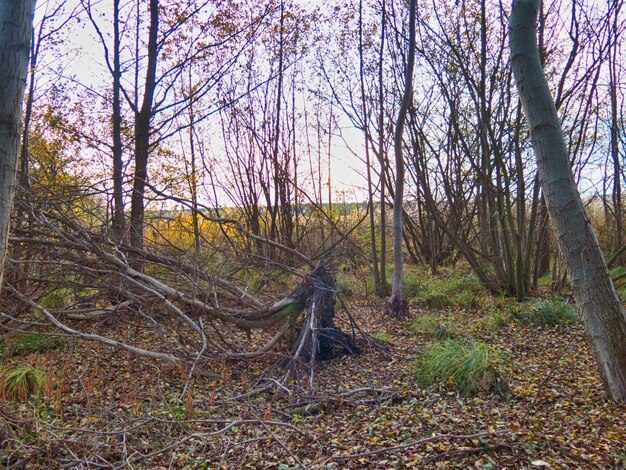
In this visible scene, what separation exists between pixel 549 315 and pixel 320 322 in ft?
10.1

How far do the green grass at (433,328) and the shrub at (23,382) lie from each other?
A: 4092 mm

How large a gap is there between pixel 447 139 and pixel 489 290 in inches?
173

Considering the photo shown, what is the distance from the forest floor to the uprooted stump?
0.22m

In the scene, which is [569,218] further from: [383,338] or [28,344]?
[28,344]

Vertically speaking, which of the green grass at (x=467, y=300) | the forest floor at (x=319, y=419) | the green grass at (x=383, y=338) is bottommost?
the forest floor at (x=319, y=419)

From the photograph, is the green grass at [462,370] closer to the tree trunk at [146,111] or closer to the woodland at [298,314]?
the woodland at [298,314]

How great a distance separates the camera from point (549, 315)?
5715 millimetres

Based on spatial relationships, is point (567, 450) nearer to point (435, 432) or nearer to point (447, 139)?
point (435, 432)

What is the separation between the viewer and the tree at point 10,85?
6.42 feet

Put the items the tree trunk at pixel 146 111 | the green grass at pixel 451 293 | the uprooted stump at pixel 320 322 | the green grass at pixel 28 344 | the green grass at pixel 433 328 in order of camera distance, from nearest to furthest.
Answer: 1. the uprooted stump at pixel 320 322
2. the green grass at pixel 28 344
3. the green grass at pixel 433 328
4. the tree trunk at pixel 146 111
5. the green grass at pixel 451 293

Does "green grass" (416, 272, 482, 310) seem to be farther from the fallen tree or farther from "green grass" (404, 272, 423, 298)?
the fallen tree

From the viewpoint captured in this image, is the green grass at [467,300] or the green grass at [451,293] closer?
the green grass at [467,300]

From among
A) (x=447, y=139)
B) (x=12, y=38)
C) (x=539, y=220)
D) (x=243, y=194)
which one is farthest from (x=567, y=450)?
(x=243, y=194)

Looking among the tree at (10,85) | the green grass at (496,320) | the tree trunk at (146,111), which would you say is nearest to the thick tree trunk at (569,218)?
the green grass at (496,320)
